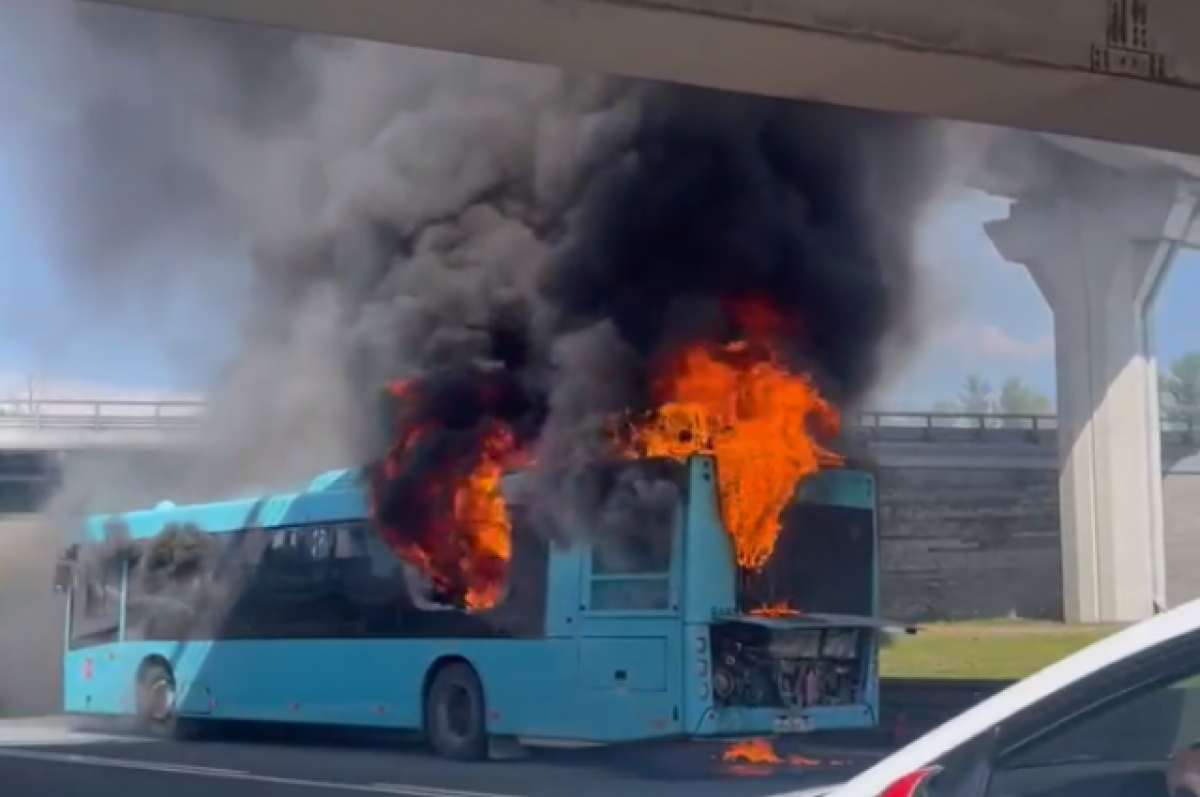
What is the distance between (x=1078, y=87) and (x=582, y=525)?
416cm

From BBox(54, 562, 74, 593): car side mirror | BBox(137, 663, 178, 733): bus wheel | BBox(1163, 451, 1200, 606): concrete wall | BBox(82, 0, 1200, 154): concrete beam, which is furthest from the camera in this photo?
Result: BBox(1163, 451, 1200, 606): concrete wall

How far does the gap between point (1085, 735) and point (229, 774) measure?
963cm

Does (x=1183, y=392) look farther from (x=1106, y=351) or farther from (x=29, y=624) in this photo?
(x=29, y=624)

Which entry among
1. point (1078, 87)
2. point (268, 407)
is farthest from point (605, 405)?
point (1078, 87)

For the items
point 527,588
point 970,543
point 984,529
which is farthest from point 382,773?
point 984,529

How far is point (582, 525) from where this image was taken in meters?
10.6

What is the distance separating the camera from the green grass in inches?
426

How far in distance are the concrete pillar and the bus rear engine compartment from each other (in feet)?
22.2

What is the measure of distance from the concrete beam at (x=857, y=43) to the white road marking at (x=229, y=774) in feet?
14.5

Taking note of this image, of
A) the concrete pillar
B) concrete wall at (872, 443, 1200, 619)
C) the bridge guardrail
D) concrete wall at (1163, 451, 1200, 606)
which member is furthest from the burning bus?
concrete wall at (1163, 451, 1200, 606)

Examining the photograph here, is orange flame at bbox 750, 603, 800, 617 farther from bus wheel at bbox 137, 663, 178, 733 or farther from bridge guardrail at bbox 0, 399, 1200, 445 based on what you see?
bus wheel at bbox 137, 663, 178, 733

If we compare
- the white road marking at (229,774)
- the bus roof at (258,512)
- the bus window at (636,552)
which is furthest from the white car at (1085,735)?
the bus roof at (258,512)

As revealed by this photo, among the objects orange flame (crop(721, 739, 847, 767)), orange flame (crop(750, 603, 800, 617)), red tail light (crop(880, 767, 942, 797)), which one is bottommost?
orange flame (crop(721, 739, 847, 767))

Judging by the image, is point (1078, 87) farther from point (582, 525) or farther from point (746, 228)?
point (746, 228)
